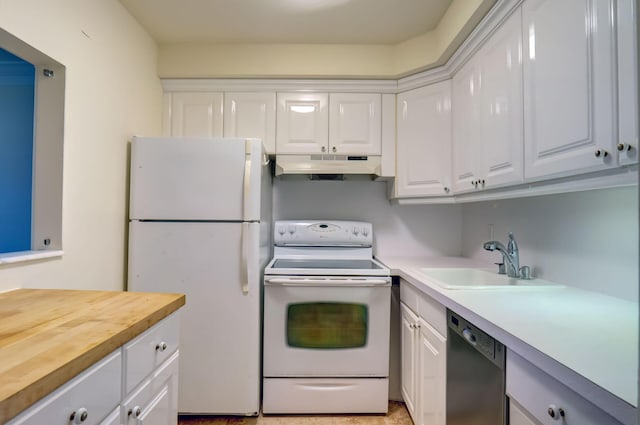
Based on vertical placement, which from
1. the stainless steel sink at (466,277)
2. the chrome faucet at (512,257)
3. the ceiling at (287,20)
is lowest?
the stainless steel sink at (466,277)

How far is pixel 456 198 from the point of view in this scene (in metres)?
1.99

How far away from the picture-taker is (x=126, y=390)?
0.87m

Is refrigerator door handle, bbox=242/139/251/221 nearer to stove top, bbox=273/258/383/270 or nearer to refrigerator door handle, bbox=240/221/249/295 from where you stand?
refrigerator door handle, bbox=240/221/249/295

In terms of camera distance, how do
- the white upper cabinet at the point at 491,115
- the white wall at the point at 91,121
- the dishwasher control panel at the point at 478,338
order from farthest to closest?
the white upper cabinet at the point at 491,115 → the white wall at the point at 91,121 → the dishwasher control panel at the point at 478,338

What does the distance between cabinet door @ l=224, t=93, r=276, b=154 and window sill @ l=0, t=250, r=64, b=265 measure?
121 centimetres

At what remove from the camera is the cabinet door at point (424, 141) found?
79.7 inches

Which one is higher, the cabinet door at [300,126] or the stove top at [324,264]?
the cabinet door at [300,126]

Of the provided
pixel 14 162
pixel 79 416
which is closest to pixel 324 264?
pixel 79 416

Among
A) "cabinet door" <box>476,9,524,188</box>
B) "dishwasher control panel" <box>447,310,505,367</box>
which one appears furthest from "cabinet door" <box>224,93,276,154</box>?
"dishwasher control panel" <box>447,310,505,367</box>

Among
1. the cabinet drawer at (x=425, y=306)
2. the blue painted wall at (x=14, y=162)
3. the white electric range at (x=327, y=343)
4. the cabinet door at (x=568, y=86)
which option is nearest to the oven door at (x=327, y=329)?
the white electric range at (x=327, y=343)

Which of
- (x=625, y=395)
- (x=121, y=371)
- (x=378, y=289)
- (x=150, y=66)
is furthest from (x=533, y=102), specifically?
(x=150, y=66)

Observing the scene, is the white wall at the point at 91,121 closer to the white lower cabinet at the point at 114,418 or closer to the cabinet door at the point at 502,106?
the white lower cabinet at the point at 114,418

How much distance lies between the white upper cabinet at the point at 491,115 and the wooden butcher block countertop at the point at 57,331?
149cm

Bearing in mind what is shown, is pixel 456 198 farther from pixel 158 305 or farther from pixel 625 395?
pixel 158 305
